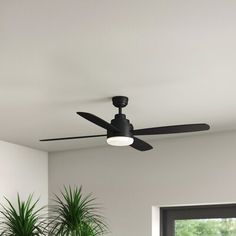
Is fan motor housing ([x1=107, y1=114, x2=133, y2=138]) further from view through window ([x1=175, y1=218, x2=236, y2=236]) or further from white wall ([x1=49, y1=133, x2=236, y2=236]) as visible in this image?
view through window ([x1=175, y1=218, x2=236, y2=236])

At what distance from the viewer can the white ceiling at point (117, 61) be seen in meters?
Answer: 2.57

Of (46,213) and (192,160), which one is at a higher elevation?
(192,160)

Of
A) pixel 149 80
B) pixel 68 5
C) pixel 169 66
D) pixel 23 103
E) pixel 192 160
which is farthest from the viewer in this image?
pixel 192 160

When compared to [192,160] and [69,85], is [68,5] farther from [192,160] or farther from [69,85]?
[192,160]

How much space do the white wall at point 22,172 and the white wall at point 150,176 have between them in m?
0.18

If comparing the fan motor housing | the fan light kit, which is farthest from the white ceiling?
the fan light kit

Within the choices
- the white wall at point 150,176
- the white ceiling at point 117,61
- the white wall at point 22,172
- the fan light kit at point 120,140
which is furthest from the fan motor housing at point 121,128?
the white wall at point 22,172

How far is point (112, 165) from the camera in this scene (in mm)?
5512

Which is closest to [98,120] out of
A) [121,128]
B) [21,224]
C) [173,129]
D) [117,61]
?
[121,128]

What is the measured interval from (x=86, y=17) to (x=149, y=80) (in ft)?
3.42

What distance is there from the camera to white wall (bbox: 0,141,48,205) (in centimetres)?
530

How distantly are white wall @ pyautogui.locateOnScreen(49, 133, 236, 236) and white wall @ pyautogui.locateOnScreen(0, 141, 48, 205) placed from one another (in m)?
0.18

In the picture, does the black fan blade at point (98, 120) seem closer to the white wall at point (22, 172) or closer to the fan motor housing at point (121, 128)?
the fan motor housing at point (121, 128)

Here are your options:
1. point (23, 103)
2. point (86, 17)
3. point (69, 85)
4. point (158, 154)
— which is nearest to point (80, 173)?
point (158, 154)
